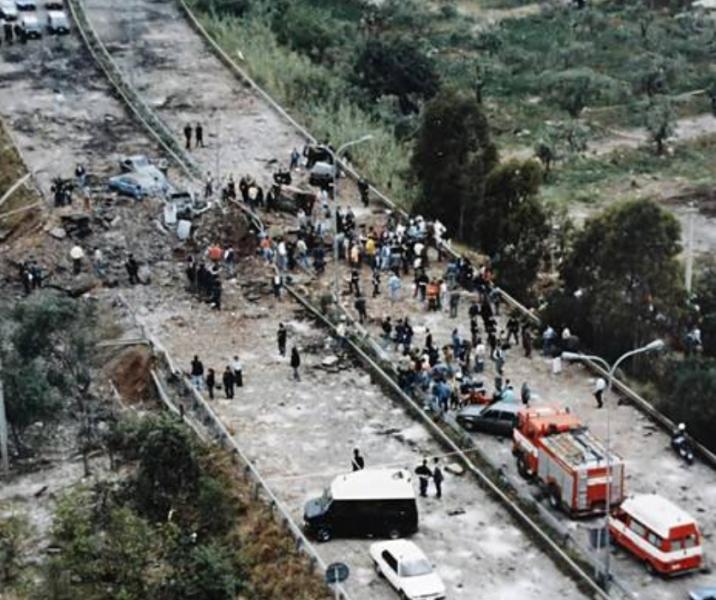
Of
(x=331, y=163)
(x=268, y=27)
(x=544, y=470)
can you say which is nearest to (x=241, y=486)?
(x=544, y=470)

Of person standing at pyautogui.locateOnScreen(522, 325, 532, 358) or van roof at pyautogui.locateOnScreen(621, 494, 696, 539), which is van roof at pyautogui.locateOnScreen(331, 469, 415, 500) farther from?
person standing at pyautogui.locateOnScreen(522, 325, 532, 358)

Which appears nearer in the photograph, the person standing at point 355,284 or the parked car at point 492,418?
the parked car at point 492,418

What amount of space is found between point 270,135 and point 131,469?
32.3m

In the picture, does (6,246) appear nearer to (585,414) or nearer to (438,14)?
(585,414)

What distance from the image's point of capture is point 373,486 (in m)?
40.8

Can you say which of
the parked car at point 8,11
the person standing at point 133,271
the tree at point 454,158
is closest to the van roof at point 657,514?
the person standing at point 133,271

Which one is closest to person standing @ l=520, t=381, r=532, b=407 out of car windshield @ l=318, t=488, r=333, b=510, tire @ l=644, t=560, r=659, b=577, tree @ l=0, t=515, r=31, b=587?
car windshield @ l=318, t=488, r=333, b=510

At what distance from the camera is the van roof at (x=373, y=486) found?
40.4 m

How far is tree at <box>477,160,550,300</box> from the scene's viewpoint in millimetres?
57625

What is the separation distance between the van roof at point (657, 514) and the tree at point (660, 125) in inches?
1737

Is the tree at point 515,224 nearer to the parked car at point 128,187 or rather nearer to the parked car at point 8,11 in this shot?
the parked car at point 128,187

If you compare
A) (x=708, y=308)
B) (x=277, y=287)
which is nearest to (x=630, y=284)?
(x=708, y=308)

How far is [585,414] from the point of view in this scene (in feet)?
156

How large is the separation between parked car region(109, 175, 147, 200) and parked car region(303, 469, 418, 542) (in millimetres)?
26630
